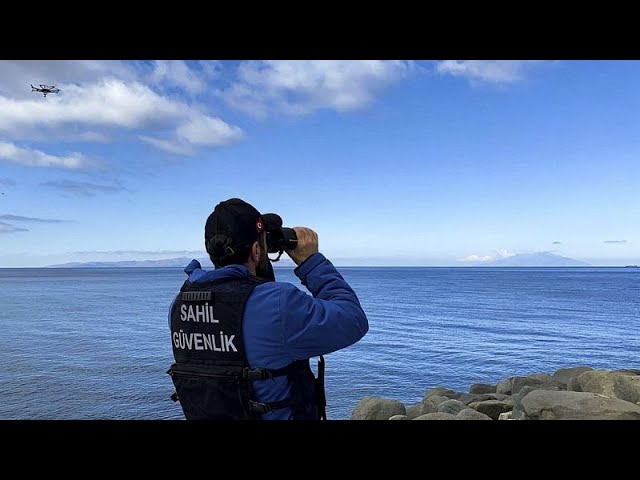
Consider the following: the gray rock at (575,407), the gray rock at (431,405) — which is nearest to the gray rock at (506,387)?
the gray rock at (431,405)

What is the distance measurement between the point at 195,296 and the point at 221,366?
0.32m

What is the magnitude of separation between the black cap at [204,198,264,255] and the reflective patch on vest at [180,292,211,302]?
0.74ft

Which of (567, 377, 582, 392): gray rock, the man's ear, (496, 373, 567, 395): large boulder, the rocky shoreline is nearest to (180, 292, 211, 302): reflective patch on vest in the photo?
the man's ear

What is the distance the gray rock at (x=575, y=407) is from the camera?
752 centimetres

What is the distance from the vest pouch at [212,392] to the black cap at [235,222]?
524 mm

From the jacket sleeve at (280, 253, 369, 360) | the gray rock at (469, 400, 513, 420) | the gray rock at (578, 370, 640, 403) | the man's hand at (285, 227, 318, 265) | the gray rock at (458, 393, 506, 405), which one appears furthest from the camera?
the gray rock at (458, 393, 506, 405)

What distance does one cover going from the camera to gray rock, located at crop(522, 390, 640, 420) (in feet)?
24.7

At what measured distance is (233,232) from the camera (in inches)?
86.5

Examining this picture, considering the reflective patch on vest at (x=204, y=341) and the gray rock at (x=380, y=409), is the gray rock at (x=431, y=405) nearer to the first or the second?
the gray rock at (x=380, y=409)

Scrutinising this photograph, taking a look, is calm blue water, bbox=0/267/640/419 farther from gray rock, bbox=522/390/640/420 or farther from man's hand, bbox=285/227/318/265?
man's hand, bbox=285/227/318/265
